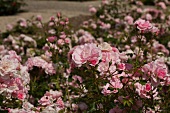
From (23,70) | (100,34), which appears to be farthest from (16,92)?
(100,34)

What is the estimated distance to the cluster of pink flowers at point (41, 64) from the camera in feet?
10.7

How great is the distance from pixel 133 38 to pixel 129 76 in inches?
98.4

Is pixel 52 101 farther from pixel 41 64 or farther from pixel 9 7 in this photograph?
pixel 9 7

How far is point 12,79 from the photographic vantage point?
2383mm

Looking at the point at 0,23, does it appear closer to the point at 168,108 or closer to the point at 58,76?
the point at 58,76

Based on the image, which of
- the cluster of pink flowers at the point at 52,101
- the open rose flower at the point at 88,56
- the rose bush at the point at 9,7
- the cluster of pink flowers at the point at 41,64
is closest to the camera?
the open rose flower at the point at 88,56

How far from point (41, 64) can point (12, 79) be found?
2.99 feet

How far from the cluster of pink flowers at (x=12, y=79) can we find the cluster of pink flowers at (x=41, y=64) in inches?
27.6

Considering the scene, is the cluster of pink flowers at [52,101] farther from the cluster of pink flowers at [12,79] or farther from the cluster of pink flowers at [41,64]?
the cluster of pink flowers at [41,64]

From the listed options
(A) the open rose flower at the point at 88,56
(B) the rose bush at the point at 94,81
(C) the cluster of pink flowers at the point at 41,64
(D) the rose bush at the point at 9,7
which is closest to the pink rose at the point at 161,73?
(B) the rose bush at the point at 94,81

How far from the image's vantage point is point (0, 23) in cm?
770

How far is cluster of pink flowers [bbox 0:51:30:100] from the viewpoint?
2283 mm

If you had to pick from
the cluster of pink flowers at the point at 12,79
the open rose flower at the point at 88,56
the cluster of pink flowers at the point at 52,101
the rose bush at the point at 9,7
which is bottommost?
the rose bush at the point at 9,7

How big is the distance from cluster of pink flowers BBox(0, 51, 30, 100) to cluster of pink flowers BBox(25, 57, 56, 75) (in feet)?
2.30
